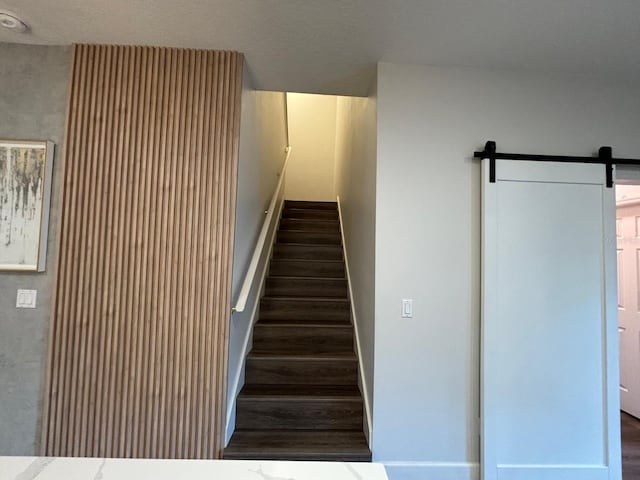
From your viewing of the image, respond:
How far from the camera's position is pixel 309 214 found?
4.59m

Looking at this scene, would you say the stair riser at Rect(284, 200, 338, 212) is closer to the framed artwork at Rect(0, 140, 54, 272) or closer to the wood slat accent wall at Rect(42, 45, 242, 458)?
the wood slat accent wall at Rect(42, 45, 242, 458)

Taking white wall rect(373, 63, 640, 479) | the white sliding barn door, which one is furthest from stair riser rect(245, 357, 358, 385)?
the white sliding barn door

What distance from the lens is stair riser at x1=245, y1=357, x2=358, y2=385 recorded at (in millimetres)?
2553

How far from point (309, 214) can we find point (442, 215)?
253cm

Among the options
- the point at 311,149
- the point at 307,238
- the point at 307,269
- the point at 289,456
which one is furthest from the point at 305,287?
the point at 311,149

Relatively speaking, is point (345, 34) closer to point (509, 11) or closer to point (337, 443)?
point (509, 11)

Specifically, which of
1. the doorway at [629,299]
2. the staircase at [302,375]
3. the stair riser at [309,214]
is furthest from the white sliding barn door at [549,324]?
the stair riser at [309,214]

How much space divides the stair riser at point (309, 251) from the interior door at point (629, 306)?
283cm

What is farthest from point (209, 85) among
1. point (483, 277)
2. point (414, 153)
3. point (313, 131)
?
point (313, 131)

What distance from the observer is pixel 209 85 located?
217 centimetres

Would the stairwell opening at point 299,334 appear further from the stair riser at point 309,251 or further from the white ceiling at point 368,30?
the white ceiling at point 368,30

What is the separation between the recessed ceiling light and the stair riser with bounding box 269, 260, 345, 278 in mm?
2484

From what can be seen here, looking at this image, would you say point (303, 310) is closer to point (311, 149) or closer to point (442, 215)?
point (442, 215)

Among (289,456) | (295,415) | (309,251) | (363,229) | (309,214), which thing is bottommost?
(289,456)
